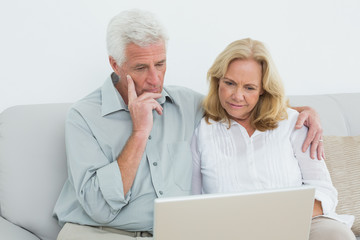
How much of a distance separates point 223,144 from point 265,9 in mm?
939

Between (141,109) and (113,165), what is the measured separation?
22 centimetres

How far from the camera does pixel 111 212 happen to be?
1412 millimetres

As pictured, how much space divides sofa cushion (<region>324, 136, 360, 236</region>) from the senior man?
0.26 metres

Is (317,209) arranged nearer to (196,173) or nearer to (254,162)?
(254,162)

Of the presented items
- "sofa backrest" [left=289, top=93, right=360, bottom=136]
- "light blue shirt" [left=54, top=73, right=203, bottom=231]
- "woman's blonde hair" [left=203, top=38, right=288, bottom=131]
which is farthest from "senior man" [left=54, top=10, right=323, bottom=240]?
"sofa backrest" [left=289, top=93, right=360, bottom=136]

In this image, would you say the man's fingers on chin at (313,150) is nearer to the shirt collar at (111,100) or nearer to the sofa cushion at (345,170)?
the sofa cushion at (345,170)

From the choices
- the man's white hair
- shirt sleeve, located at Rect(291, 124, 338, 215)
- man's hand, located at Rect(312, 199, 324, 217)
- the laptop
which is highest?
the man's white hair

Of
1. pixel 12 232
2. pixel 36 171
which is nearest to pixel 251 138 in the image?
pixel 36 171

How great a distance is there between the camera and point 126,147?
1430mm

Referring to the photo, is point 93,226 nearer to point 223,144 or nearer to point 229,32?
point 223,144

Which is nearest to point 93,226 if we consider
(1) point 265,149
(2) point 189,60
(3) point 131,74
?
(3) point 131,74

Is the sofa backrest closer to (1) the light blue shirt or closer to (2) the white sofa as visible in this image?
(2) the white sofa

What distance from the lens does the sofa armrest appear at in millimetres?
1417

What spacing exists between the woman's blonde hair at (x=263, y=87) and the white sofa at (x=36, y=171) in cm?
36
